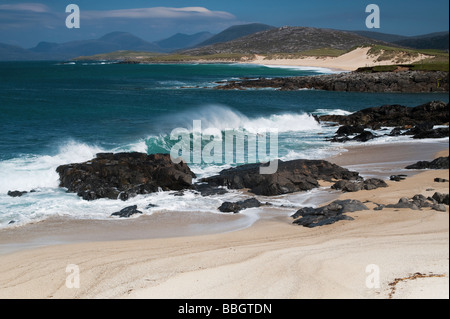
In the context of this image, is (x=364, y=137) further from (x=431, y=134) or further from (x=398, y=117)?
(x=398, y=117)

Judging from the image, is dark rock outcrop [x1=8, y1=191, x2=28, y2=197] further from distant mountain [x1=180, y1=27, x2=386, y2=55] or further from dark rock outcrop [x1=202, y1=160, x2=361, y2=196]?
distant mountain [x1=180, y1=27, x2=386, y2=55]

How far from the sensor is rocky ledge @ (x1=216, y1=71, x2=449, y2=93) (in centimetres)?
4719

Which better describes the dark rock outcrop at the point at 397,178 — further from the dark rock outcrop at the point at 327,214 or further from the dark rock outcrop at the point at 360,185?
the dark rock outcrop at the point at 327,214

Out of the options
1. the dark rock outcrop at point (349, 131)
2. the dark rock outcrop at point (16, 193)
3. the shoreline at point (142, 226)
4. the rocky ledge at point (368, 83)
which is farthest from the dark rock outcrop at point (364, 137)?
the rocky ledge at point (368, 83)

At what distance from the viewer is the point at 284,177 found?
39.9ft

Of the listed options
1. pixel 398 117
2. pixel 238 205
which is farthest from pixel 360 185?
pixel 398 117

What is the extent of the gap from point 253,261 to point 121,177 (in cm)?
708

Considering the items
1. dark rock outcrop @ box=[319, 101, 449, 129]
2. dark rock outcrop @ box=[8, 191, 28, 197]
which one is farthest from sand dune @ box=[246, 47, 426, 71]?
dark rock outcrop @ box=[8, 191, 28, 197]

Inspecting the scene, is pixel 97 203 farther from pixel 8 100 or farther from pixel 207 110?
pixel 8 100

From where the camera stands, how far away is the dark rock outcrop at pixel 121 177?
1202 centimetres

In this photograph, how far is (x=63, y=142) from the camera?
64.5 feet

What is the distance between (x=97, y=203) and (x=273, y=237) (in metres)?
5.21

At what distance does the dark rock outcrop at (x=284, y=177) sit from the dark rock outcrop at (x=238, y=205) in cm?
100
